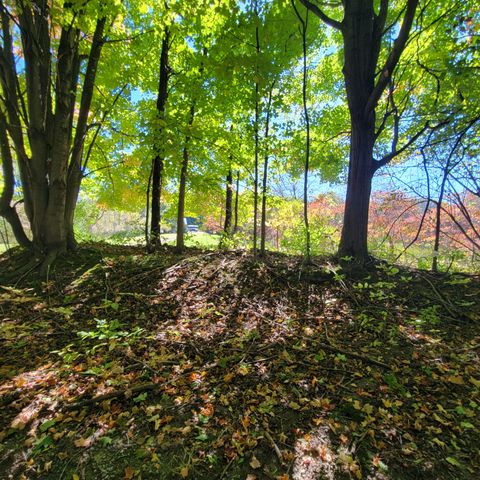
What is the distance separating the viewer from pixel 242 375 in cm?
269

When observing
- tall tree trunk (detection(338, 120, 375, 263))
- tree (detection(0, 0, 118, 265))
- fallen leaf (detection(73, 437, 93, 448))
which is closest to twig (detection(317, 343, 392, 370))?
tall tree trunk (detection(338, 120, 375, 263))

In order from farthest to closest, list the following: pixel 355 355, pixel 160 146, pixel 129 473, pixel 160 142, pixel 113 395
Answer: pixel 160 146
pixel 160 142
pixel 355 355
pixel 113 395
pixel 129 473

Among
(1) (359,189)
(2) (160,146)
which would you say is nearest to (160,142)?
(2) (160,146)

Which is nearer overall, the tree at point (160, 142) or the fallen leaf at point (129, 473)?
the fallen leaf at point (129, 473)

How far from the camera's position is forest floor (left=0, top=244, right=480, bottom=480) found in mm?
1880

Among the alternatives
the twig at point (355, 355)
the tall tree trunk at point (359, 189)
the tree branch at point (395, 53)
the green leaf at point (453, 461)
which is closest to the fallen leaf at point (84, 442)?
the twig at point (355, 355)

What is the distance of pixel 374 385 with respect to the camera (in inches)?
100

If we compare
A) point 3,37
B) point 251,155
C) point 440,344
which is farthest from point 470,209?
point 3,37

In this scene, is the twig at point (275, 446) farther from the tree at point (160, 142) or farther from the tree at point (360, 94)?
the tree at point (160, 142)

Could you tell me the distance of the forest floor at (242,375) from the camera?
1880 mm

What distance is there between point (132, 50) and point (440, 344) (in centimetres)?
904

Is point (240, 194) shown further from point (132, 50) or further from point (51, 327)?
point (51, 327)

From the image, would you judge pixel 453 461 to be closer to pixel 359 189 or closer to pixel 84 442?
pixel 84 442

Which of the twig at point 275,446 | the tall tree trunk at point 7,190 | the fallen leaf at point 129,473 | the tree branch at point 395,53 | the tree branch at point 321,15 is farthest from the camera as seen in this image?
the tall tree trunk at point 7,190
